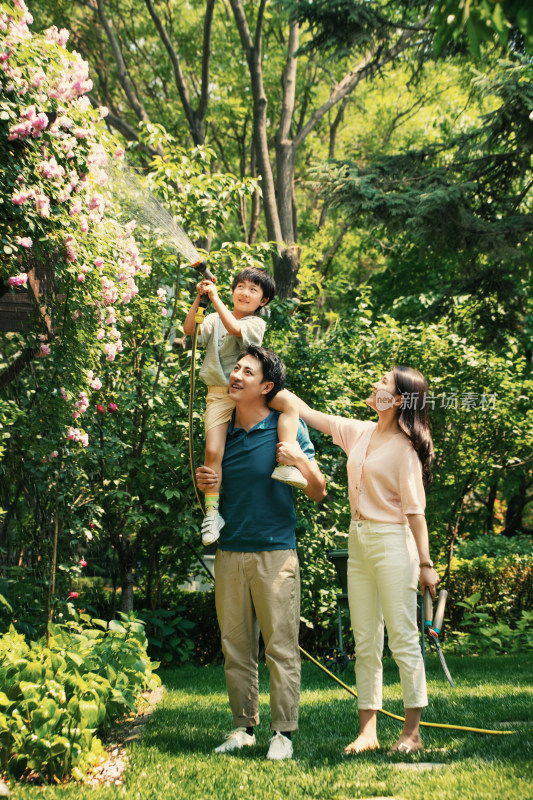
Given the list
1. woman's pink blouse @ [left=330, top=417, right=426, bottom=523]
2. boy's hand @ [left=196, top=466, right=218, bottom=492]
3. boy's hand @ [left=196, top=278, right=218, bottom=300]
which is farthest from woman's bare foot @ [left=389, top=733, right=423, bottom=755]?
boy's hand @ [left=196, top=278, right=218, bottom=300]

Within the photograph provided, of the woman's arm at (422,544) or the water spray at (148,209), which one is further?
the water spray at (148,209)

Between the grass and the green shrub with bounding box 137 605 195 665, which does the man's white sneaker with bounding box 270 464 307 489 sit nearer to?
the grass

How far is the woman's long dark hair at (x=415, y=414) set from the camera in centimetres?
335

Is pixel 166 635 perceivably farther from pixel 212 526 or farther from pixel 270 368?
pixel 270 368

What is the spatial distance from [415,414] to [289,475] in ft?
2.18

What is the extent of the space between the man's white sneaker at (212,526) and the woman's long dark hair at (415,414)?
3.11 feet

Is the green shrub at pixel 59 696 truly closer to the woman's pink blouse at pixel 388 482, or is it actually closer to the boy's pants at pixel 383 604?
the boy's pants at pixel 383 604

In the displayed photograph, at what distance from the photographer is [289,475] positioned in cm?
320

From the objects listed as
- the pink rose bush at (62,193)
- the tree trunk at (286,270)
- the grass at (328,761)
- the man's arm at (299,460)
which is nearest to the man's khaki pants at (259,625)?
the grass at (328,761)

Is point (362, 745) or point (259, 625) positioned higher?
point (259, 625)

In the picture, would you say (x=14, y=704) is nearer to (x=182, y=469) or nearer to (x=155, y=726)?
(x=155, y=726)

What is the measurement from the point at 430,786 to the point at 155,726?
182cm

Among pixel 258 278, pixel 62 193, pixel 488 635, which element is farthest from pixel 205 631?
pixel 62 193

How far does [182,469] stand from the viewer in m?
5.84
